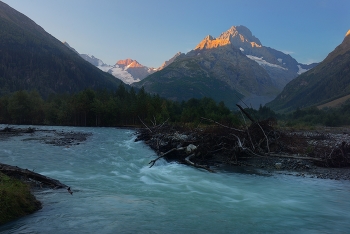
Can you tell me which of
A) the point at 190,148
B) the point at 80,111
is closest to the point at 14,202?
the point at 190,148

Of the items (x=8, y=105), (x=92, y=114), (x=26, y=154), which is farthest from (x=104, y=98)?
(x=26, y=154)

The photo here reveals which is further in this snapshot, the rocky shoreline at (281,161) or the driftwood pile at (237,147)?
the driftwood pile at (237,147)

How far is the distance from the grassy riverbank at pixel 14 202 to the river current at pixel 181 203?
333 mm

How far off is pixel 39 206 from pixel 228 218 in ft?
25.5

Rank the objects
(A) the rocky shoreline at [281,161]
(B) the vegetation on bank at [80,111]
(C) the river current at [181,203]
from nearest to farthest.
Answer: (C) the river current at [181,203] → (A) the rocky shoreline at [281,161] → (B) the vegetation on bank at [80,111]

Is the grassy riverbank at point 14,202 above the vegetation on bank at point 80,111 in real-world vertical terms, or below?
below

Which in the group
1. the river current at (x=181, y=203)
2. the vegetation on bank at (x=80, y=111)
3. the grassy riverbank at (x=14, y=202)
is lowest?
the river current at (x=181, y=203)

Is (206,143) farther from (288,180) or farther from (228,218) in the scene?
(228,218)

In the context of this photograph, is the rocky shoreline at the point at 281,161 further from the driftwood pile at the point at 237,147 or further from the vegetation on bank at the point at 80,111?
the vegetation on bank at the point at 80,111

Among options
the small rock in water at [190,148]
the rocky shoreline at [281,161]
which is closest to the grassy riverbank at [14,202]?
the rocky shoreline at [281,161]

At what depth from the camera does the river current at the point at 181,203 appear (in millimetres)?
9883

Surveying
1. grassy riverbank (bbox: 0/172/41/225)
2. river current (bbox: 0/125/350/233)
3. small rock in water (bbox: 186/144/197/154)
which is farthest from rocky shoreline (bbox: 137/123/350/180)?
grassy riverbank (bbox: 0/172/41/225)

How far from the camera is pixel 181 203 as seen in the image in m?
13.2

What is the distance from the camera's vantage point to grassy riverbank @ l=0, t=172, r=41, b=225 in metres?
9.38
